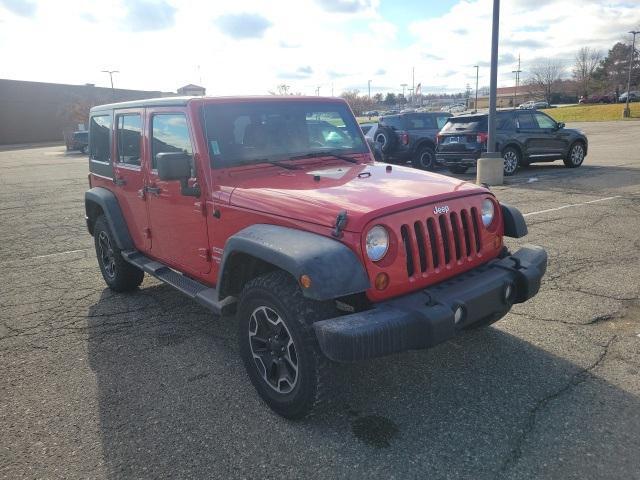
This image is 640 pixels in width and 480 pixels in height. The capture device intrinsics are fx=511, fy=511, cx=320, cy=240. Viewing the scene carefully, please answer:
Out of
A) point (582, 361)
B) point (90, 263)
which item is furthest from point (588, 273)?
point (90, 263)

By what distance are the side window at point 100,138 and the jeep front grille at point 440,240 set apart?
141 inches

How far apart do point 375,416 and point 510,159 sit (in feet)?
38.5

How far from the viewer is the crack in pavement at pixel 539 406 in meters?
2.61

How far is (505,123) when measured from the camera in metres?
13.5

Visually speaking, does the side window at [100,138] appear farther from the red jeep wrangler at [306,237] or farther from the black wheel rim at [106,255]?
the black wheel rim at [106,255]

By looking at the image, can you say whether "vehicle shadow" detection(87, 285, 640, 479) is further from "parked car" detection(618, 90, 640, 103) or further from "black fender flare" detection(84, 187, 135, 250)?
"parked car" detection(618, 90, 640, 103)

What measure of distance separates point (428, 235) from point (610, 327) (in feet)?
7.07

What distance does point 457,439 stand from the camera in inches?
111

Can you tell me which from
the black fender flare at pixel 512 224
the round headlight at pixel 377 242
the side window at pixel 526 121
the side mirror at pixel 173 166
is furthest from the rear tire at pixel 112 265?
the side window at pixel 526 121

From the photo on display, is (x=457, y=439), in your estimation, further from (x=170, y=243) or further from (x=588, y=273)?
(x=588, y=273)

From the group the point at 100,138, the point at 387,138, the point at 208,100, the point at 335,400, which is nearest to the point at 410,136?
the point at 387,138

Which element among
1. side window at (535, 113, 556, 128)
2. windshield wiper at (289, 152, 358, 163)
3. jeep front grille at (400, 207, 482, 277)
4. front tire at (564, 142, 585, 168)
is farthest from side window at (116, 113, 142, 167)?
front tire at (564, 142, 585, 168)

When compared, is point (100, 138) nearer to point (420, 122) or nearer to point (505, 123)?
point (505, 123)

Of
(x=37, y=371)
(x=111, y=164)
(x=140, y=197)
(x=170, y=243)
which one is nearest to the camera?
(x=37, y=371)
